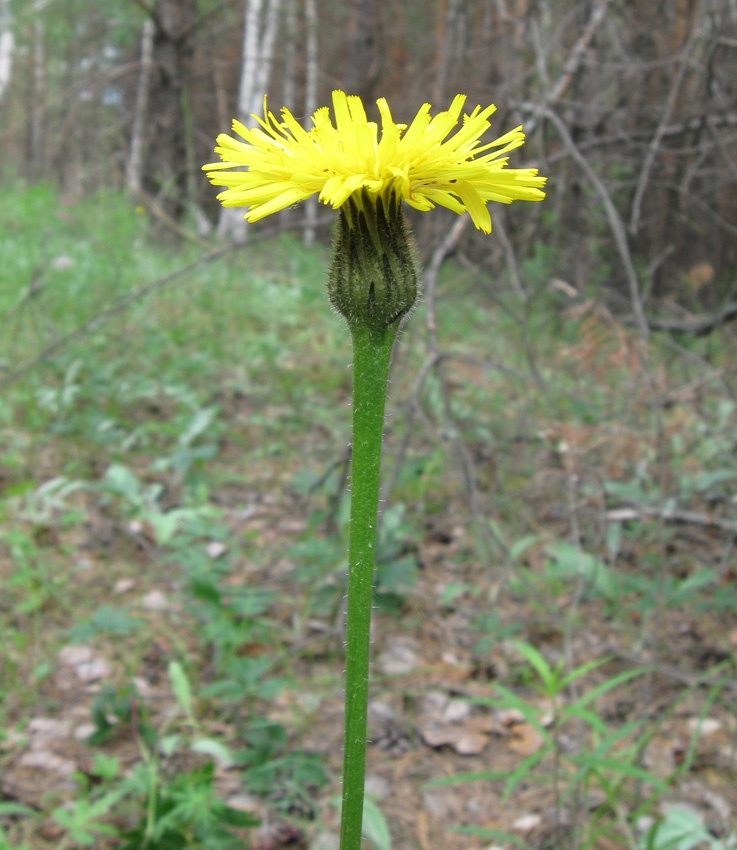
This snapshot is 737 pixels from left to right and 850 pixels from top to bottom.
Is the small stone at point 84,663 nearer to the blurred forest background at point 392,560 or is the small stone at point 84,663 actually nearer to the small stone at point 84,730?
the blurred forest background at point 392,560

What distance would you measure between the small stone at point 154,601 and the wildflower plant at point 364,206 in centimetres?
182

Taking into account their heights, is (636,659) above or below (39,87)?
below

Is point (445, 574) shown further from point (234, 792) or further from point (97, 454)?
point (97, 454)

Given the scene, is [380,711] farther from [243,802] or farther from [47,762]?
[47,762]

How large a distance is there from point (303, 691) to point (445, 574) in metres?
0.91

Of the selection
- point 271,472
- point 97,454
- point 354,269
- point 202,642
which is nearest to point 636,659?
point 202,642

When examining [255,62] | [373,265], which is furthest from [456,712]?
[255,62]

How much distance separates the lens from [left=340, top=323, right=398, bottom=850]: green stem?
0.79 m

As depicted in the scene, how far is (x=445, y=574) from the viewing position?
292cm

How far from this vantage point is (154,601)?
254 centimetres

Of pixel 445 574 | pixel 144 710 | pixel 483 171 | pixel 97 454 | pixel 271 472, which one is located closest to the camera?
pixel 483 171

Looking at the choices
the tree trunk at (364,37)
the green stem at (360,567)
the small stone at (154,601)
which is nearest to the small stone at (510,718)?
the small stone at (154,601)

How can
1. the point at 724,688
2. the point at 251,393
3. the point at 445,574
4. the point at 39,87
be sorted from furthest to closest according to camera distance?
the point at 39,87 < the point at 251,393 < the point at 445,574 < the point at 724,688

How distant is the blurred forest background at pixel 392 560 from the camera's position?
69.9 inches
